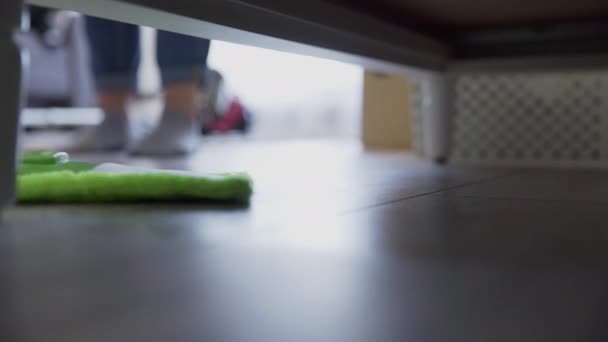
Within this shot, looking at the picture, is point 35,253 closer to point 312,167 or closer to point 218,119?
point 312,167

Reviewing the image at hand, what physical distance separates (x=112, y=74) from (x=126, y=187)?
1836mm

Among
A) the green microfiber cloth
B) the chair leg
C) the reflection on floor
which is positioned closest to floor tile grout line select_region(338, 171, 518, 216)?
the reflection on floor

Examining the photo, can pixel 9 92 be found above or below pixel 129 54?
below

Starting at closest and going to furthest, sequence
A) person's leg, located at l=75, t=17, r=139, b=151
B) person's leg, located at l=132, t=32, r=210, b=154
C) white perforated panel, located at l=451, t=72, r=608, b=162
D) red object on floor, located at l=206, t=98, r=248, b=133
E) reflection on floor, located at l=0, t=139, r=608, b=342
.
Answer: reflection on floor, located at l=0, t=139, r=608, b=342
white perforated panel, located at l=451, t=72, r=608, b=162
person's leg, located at l=132, t=32, r=210, b=154
person's leg, located at l=75, t=17, r=139, b=151
red object on floor, located at l=206, t=98, r=248, b=133

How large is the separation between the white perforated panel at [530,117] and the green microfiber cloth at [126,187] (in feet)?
3.29

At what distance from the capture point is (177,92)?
7.97 ft

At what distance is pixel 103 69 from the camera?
8.38ft

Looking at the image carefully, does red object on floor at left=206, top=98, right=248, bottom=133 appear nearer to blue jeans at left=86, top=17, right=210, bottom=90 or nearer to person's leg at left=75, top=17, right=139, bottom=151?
person's leg at left=75, top=17, right=139, bottom=151

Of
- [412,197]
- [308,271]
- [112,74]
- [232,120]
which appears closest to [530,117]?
[412,197]

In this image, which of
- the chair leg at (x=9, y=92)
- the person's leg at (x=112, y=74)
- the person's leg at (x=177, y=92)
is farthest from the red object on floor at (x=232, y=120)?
the chair leg at (x=9, y=92)

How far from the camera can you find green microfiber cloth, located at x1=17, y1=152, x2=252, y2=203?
845 mm

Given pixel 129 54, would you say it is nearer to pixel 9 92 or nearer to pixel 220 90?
pixel 9 92

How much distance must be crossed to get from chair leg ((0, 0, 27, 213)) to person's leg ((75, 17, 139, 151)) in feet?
5.89

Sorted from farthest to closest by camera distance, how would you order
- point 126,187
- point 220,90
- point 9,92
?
1. point 220,90
2. point 126,187
3. point 9,92
